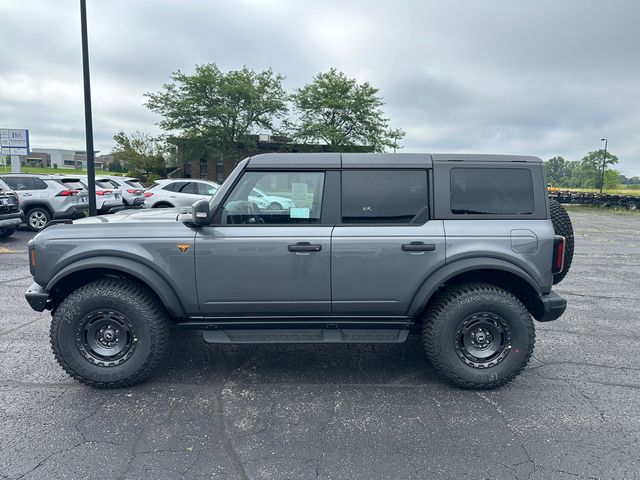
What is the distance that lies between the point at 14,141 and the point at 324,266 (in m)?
23.1

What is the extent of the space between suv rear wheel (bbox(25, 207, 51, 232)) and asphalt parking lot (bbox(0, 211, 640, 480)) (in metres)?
8.71

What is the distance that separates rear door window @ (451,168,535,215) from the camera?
3326 millimetres

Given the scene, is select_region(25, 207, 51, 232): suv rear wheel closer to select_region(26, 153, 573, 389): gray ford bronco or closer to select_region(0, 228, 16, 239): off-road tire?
select_region(0, 228, 16, 239): off-road tire

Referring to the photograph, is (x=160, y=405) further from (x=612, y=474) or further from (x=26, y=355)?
(x=612, y=474)

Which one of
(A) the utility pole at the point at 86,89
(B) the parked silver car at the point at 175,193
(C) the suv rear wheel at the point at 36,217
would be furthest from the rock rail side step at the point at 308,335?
(B) the parked silver car at the point at 175,193

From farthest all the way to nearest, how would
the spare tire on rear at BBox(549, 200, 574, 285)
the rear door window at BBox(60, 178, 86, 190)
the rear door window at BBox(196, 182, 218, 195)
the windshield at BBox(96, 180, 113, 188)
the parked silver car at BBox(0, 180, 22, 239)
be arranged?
the rear door window at BBox(196, 182, 218, 195), the windshield at BBox(96, 180, 113, 188), the rear door window at BBox(60, 178, 86, 190), the parked silver car at BBox(0, 180, 22, 239), the spare tire on rear at BBox(549, 200, 574, 285)

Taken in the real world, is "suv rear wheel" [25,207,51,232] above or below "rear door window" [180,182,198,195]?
below

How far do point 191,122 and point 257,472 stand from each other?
36.0 metres

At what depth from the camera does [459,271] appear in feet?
10.5

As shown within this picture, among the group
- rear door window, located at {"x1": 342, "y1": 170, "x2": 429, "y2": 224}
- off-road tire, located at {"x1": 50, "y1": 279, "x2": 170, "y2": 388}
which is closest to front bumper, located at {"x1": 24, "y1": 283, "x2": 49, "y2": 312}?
off-road tire, located at {"x1": 50, "y1": 279, "x2": 170, "y2": 388}

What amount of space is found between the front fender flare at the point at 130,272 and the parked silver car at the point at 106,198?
37.5ft

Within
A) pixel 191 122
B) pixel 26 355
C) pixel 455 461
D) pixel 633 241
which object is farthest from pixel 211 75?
pixel 455 461

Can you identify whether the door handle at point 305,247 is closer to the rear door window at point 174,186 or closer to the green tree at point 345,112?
the rear door window at point 174,186

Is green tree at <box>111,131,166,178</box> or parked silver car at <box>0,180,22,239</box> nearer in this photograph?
parked silver car at <box>0,180,22,239</box>
